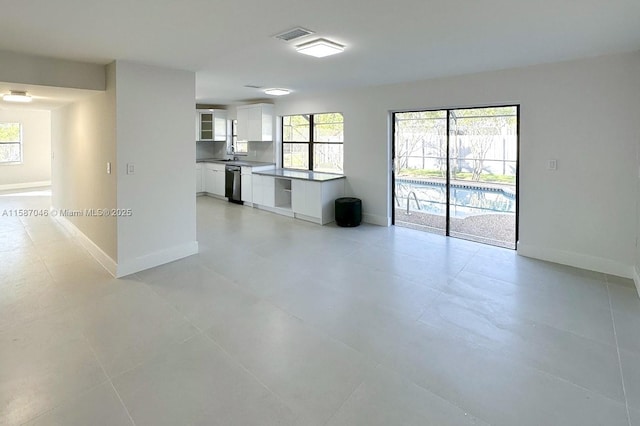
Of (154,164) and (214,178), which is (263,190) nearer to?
(214,178)

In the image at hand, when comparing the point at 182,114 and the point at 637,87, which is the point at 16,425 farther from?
the point at 637,87

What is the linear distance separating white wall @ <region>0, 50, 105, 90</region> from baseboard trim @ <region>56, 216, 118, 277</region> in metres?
1.96

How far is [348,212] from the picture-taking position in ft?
20.0

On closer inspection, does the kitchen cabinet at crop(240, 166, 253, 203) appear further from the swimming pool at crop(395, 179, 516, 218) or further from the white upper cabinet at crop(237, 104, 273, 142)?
the swimming pool at crop(395, 179, 516, 218)

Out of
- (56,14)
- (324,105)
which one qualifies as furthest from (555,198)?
(56,14)

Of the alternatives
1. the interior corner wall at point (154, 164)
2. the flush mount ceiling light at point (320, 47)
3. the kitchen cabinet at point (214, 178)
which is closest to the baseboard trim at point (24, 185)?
the kitchen cabinet at point (214, 178)

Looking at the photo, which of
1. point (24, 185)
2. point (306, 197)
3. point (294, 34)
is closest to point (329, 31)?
point (294, 34)

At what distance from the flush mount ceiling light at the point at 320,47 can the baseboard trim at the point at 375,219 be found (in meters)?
3.29

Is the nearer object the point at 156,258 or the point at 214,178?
the point at 156,258

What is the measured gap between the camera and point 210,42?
3.25 m

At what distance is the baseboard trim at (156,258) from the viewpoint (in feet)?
13.2

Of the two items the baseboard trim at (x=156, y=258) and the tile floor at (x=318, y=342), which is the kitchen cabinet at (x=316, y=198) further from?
the baseboard trim at (x=156, y=258)

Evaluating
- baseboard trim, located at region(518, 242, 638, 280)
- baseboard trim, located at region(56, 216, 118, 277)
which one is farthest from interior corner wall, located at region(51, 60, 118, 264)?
baseboard trim, located at region(518, 242, 638, 280)

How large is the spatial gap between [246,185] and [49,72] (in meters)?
4.50
